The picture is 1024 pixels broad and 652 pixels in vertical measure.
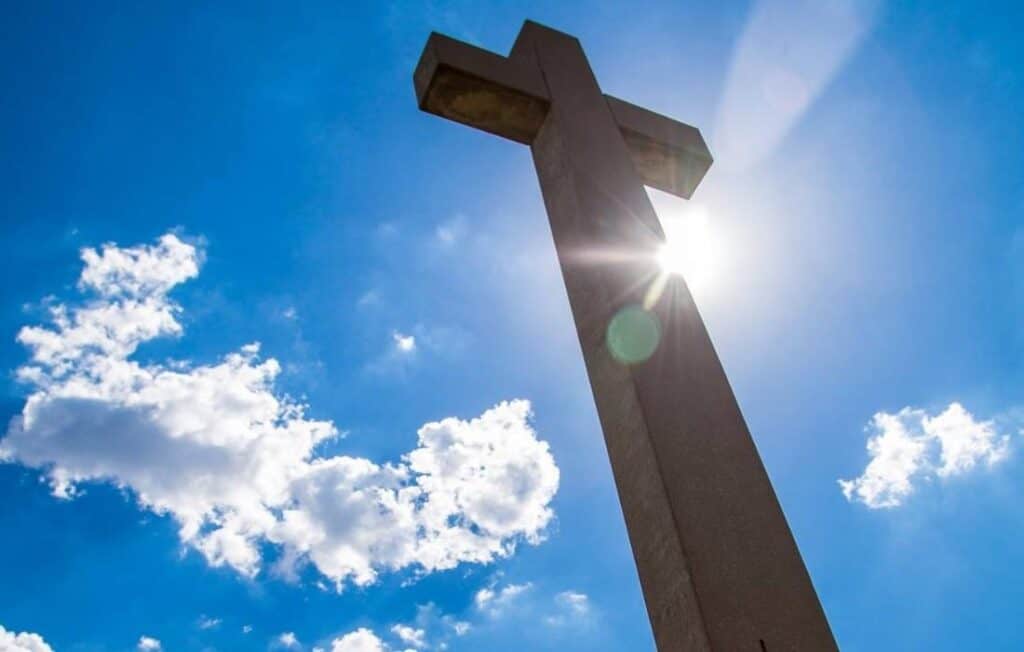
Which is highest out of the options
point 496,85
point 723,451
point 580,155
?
point 496,85

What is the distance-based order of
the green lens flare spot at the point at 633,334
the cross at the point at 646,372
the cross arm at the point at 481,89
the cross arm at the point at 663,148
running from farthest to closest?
the cross arm at the point at 663,148 < the cross arm at the point at 481,89 < the green lens flare spot at the point at 633,334 < the cross at the point at 646,372

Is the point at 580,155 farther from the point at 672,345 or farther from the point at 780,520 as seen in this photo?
the point at 780,520

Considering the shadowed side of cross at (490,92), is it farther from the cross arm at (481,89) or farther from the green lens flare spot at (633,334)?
the green lens flare spot at (633,334)

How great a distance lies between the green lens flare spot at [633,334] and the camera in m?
3.66

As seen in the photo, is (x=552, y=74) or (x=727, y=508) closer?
(x=727, y=508)

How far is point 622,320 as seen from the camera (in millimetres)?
3789

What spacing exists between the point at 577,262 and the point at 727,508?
1484 millimetres

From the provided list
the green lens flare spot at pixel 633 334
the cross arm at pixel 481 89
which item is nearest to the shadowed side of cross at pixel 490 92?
→ the cross arm at pixel 481 89

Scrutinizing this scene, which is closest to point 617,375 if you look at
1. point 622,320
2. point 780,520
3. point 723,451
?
point 622,320

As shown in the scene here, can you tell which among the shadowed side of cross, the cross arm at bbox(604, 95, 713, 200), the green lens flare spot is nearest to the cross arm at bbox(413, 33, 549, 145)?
the shadowed side of cross

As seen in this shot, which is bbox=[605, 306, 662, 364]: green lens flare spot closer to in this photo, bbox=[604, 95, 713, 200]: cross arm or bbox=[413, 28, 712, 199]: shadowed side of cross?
bbox=[413, 28, 712, 199]: shadowed side of cross

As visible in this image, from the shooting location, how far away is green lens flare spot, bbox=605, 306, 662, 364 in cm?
366

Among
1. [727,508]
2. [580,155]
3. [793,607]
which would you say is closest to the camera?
[793,607]

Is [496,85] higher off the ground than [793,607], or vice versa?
[496,85]
